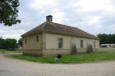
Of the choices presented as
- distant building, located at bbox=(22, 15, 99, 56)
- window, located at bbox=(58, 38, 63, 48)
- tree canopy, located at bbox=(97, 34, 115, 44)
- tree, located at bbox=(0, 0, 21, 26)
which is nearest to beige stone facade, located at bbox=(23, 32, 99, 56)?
distant building, located at bbox=(22, 15, 99, 56)

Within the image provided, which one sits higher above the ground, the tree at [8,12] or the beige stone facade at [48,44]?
the tree at [8,12]

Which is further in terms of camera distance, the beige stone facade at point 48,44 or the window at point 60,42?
the window at point 60,42

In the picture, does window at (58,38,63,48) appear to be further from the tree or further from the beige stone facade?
the tree

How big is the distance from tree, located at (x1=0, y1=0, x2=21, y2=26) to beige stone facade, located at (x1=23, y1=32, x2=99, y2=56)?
904cm

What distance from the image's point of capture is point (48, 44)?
66.5ft

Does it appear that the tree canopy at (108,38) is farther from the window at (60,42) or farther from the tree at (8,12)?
the tree at (8,12)

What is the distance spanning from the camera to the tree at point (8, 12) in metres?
10.3

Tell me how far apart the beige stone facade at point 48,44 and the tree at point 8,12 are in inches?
356

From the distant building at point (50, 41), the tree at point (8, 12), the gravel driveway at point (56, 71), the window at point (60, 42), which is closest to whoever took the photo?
the gravel driveway at point (56, 71)

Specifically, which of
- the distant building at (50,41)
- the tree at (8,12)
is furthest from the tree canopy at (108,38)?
the tree at (8,12)

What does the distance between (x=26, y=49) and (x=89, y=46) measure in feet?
44.9

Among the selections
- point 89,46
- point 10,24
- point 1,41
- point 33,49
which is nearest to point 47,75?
point 10,24

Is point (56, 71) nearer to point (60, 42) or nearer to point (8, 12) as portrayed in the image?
point (8, 12)

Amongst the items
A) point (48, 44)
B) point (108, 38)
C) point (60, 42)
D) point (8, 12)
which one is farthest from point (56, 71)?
point (108, 38)
